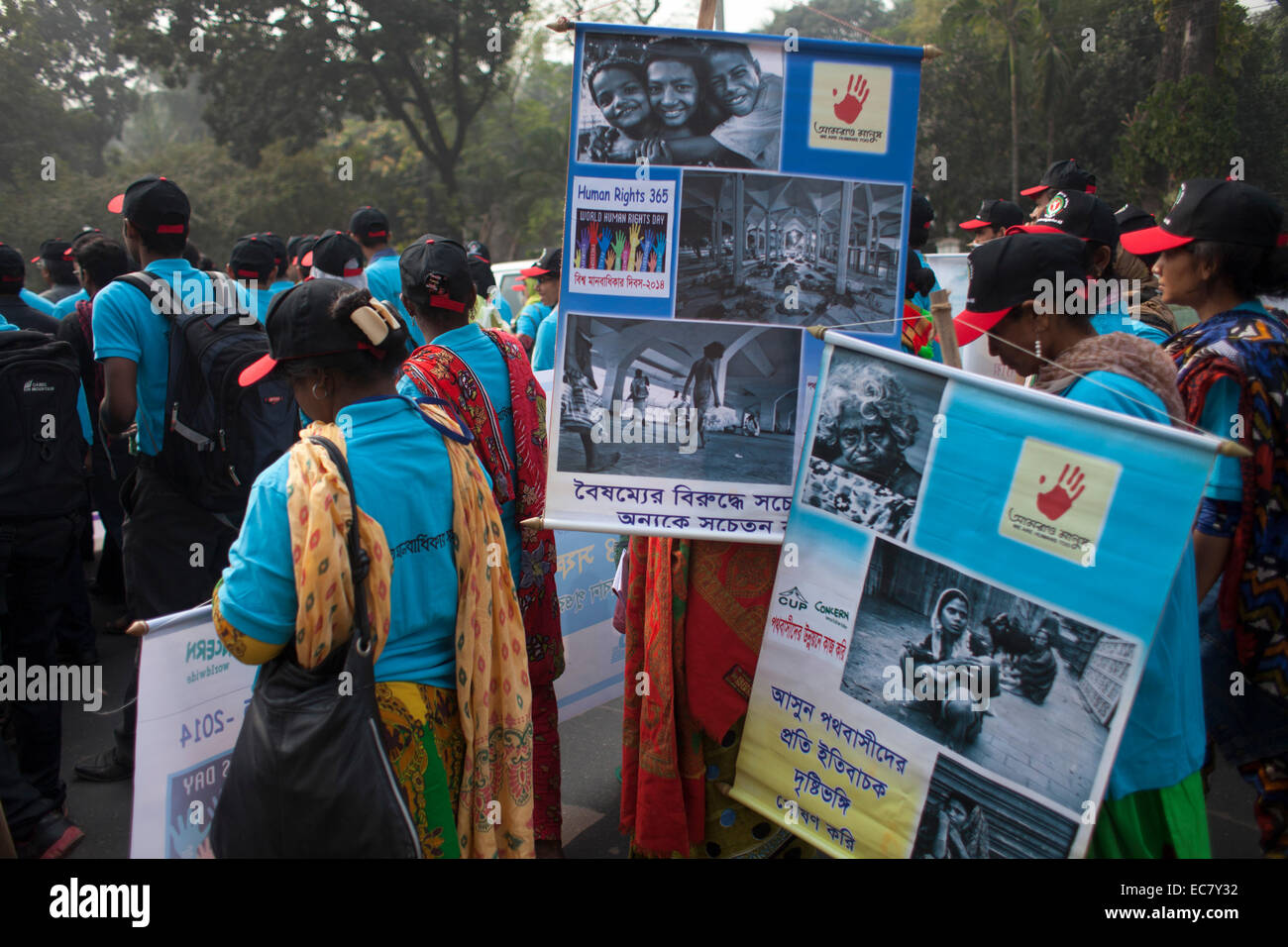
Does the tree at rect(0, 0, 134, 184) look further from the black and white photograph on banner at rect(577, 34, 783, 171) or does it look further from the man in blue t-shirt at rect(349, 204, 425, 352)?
the black and white photograph on banner at rect(577, 34, 783, 171)

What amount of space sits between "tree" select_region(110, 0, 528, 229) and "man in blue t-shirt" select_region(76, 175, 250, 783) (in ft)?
72.4

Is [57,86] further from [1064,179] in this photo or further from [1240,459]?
[1240,459]

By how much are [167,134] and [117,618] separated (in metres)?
64.6

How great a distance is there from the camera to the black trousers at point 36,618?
3547 millimetres

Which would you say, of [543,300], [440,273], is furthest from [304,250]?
[440,273]

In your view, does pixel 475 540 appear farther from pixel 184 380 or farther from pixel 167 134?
pixel 167 134

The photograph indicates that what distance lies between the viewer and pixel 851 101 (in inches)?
97.1

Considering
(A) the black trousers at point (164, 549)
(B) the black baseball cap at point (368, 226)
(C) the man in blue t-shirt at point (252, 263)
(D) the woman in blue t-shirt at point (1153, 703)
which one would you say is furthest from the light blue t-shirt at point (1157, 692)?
(B) the black baseball cap at point (368, 226)

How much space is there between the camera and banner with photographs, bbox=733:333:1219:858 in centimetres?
191

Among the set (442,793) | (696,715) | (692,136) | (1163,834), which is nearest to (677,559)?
(696,715)

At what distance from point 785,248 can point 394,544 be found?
1.23 metres

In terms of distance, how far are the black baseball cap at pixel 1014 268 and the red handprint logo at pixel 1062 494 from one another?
1.61ft

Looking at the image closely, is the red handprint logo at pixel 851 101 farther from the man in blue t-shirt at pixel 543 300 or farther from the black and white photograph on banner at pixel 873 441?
the man in blue t-shirt at pixel 543 300

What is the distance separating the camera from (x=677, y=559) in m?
2.86
